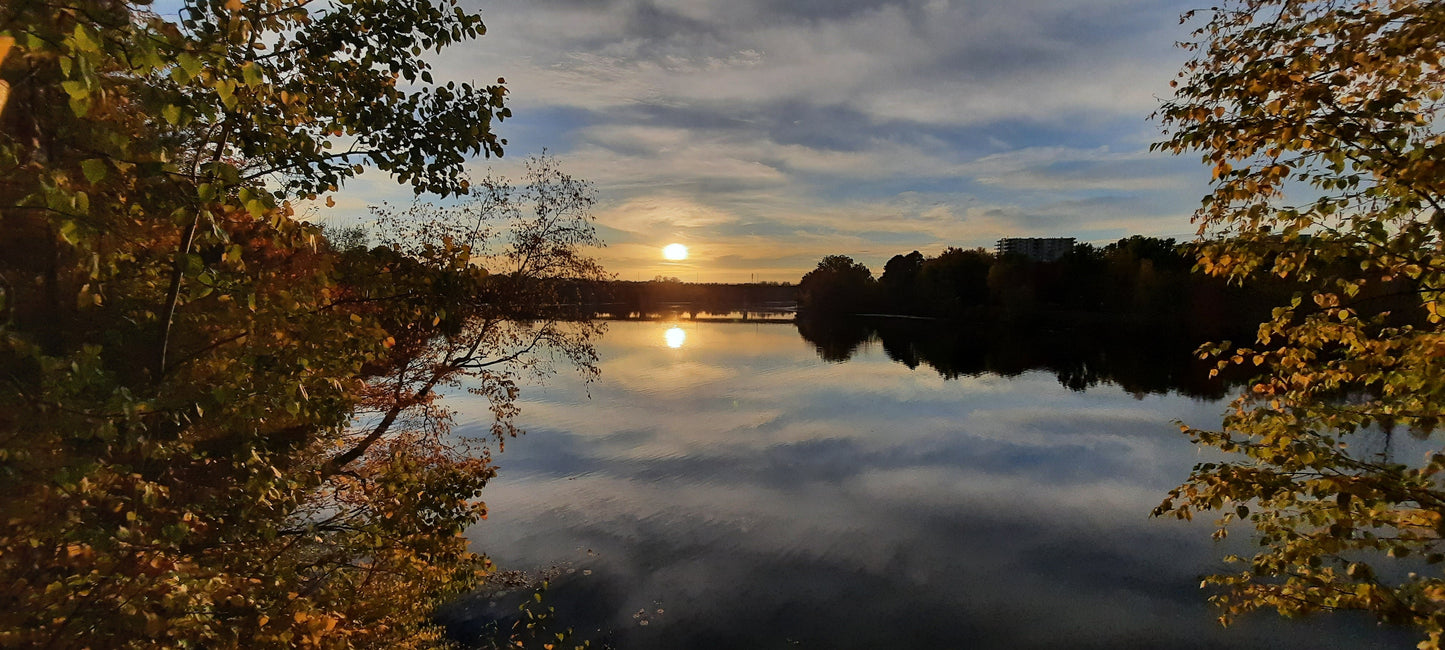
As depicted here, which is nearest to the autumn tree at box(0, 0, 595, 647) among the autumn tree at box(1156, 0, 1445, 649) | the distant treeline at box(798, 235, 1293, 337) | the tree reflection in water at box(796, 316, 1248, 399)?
the autumn tree at box(1156, 0, 1445, 649)

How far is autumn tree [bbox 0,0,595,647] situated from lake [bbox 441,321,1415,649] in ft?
32.0

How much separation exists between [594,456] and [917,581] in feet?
54.9

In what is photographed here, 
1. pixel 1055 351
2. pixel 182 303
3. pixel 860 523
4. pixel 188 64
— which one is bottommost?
pixel 860 523

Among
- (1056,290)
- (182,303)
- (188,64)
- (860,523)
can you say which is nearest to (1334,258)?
(188,64)

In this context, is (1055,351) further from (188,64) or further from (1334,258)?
(188,64)

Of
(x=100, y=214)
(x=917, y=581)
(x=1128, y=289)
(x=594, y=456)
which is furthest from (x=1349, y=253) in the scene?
(x=1128, y=289)

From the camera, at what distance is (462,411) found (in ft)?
126

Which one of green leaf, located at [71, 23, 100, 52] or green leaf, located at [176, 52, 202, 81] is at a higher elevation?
green leaf, located at [71, 23, 100, 52]

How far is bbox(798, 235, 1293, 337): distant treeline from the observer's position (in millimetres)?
Result: 96125

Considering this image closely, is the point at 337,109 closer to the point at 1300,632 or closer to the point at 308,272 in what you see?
the point at 308,272

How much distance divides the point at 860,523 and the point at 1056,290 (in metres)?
126

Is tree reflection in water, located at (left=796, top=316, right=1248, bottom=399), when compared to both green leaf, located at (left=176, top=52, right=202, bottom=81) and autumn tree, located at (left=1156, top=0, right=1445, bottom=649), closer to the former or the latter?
autumn tree, located at (left=1156, top=0, right=1445, bottom=649)

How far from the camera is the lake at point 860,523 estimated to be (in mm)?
15836

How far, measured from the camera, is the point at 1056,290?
130250mm
